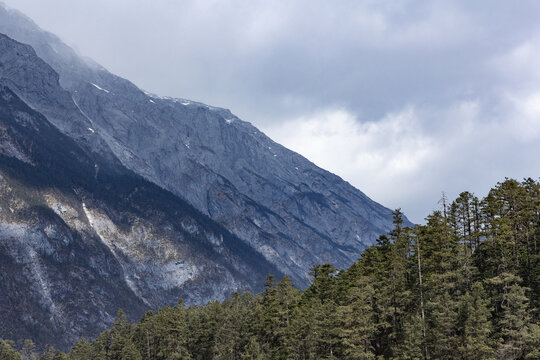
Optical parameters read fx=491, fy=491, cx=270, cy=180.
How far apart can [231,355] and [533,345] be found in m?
54.2

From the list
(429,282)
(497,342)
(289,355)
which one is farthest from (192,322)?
(497,342)

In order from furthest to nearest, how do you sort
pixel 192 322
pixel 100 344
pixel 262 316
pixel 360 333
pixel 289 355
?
1. pixel 100 344
2. pixel 192 322
3. pixel 262 316
4. pixel 289 355
5. pixel 360 333

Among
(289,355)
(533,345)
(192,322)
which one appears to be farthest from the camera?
(192,322)

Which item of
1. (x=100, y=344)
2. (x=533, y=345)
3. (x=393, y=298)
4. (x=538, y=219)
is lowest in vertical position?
(x=100, y=344)

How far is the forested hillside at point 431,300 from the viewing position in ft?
182

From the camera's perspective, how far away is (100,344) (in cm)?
11706

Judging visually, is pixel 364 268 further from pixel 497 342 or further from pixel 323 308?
pixel 497 342

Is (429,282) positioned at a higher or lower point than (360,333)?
higher

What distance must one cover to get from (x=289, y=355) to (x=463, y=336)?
25.5 meters

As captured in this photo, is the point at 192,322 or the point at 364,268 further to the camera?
the point at 192,322

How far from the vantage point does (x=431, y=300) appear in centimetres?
6216

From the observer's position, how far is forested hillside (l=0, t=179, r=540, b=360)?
55594mm

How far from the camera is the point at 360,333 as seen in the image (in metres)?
62.4

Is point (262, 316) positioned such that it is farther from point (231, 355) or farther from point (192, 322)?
point (192, 322)
